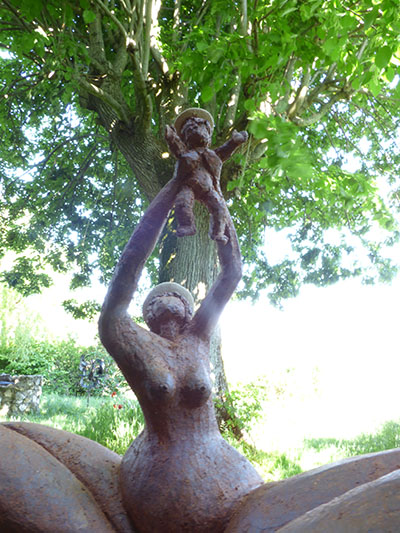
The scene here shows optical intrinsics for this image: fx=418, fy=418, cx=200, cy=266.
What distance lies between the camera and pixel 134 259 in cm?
148

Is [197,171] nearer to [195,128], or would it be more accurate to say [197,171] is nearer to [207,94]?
[195,128]

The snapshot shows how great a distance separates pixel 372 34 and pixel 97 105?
4.03 meters

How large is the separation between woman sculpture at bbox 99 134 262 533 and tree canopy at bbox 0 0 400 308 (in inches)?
61.6

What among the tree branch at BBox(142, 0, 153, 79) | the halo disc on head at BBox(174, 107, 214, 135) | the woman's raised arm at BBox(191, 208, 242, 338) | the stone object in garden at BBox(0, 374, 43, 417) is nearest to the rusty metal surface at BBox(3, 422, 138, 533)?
the woman's raised arm at BBox(191, 208, 242, 338)

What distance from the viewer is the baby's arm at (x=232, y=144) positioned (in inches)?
63.7

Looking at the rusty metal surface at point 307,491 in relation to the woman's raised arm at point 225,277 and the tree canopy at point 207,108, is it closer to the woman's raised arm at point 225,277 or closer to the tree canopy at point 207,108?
the woman's raised arm at point 225,277

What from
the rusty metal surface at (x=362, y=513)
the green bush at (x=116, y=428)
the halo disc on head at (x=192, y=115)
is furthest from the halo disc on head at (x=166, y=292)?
the green bush at (x=116, y=428)

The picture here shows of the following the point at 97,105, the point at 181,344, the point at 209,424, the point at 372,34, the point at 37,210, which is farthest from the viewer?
the point at 37,210

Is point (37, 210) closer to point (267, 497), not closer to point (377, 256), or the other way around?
point (377, 256)

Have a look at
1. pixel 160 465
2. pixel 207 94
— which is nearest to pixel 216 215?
pixel 160 465

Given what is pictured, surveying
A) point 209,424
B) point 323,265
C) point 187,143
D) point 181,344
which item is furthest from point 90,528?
point 323,265

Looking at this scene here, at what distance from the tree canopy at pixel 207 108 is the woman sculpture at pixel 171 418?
1564 millimetres

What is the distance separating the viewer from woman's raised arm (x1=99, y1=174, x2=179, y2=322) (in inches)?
57.6

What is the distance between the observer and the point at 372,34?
281 centimetres
